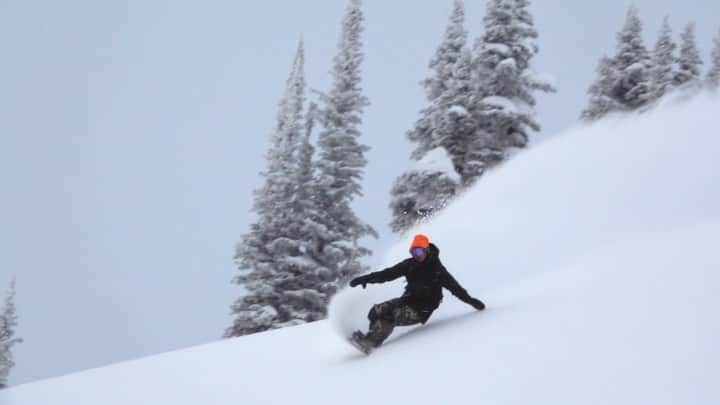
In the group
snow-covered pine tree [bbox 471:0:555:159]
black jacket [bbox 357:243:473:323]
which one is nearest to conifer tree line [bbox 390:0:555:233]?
snow-covered pine tree [bbox 471:0:555:159]

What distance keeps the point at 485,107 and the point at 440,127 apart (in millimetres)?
1834

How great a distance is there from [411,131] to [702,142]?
1702 cm

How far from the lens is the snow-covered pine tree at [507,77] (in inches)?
948

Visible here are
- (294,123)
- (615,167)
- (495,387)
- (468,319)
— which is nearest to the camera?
(495,387)

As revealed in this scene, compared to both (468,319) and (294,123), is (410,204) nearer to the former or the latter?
(294,123)

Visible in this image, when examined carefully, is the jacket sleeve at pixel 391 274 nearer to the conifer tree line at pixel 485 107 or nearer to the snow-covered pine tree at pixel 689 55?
the conifer tree line at pixel 485 107

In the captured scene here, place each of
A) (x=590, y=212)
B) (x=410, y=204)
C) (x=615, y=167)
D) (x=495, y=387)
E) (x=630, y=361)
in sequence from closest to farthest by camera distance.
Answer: (x=630, y=361) < (x=495, y=387) < (x=590, y=212) < (x=615, y=167) < (x=410, y=204)

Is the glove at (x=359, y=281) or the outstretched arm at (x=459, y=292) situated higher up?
the glove at (x=359, y=281)

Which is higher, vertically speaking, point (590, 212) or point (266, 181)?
point (266, 181)

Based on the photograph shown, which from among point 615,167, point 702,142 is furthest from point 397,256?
point 702,142

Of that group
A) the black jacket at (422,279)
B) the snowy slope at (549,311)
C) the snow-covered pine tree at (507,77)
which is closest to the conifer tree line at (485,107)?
the snow-covered pine tree at (507,77)

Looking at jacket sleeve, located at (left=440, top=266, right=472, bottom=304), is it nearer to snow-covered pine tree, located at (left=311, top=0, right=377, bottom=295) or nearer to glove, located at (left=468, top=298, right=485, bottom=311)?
glove, located at (left=468, top=298, right=485, bottom=311)

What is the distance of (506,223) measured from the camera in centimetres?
1162

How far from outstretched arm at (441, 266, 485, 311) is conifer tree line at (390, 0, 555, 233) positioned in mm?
15260
